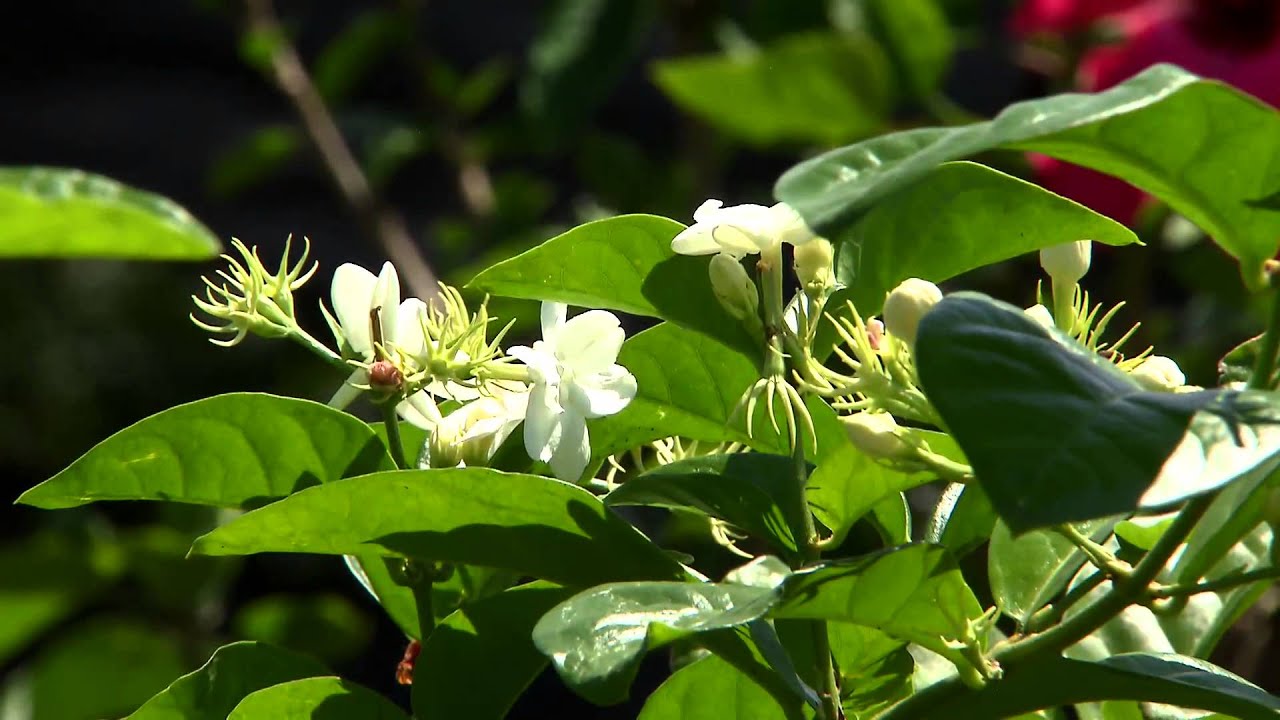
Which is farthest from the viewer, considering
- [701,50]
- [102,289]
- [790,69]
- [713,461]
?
[102,289]

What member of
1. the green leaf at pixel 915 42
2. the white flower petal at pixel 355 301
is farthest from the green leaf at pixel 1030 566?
the green leaf at pixel 915 42

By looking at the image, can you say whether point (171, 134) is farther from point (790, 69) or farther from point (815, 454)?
point (815, 454)

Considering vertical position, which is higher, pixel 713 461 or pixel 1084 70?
pixel 713 461

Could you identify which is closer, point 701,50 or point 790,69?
point 790,69

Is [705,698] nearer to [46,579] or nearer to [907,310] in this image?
[907,310]

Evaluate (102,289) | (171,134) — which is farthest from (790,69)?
(171,134)

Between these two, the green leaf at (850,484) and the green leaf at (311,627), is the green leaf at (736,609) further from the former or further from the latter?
the green leaf at (311,627)

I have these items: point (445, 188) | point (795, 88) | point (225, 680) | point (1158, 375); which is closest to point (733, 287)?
point (1158, 375)
